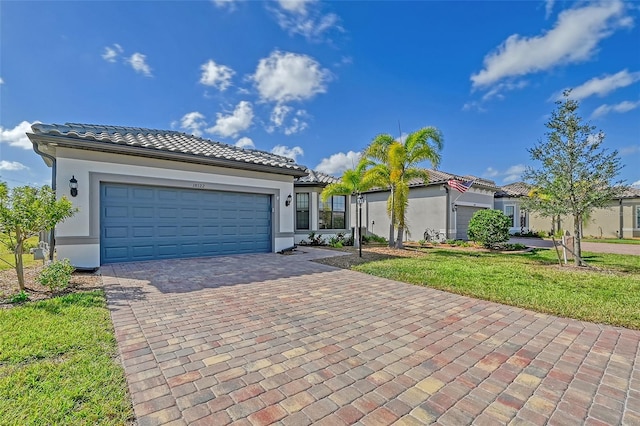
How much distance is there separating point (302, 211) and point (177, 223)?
664 centimetres

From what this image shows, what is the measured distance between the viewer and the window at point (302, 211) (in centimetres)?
1505

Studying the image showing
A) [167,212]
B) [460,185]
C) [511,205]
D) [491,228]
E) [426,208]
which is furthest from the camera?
[511,205]

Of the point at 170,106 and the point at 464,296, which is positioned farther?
the point at 170,106

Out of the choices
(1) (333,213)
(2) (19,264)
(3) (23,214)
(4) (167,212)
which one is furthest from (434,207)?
(2) (19,264)

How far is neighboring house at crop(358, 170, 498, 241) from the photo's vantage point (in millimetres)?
17750

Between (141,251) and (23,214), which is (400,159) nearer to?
(141,251)

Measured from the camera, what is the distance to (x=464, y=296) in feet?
19.4

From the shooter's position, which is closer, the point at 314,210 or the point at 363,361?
the point at 363,361

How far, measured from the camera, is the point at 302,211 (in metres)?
15.1

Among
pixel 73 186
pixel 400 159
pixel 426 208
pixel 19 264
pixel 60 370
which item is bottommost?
pixel 60 370

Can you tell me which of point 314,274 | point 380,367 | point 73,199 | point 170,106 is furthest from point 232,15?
point 380,367

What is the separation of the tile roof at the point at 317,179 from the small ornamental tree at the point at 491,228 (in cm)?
779

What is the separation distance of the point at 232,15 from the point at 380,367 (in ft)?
36.6

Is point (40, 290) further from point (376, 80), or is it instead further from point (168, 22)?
point (376, 80)
